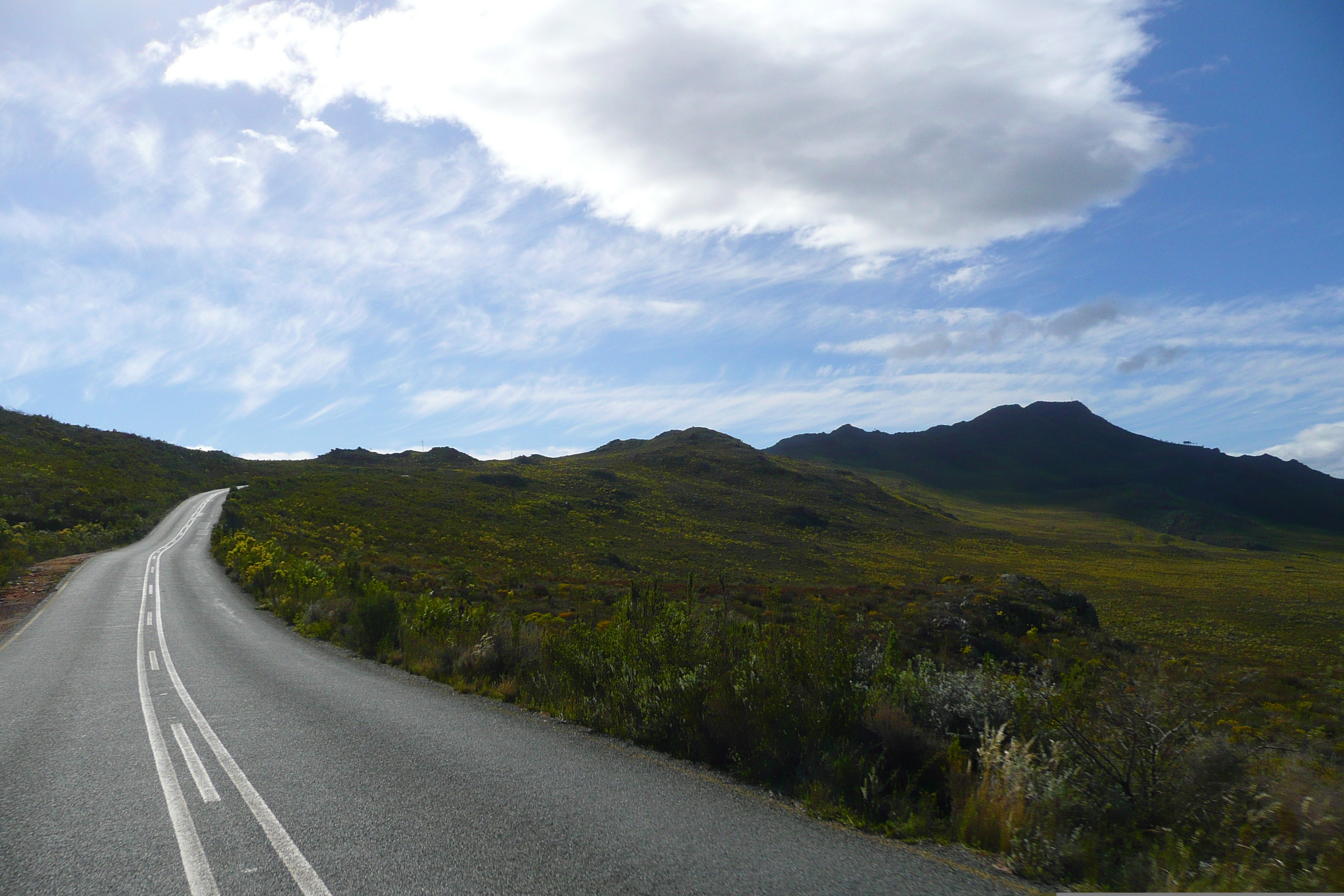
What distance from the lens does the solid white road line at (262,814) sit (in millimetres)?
4512

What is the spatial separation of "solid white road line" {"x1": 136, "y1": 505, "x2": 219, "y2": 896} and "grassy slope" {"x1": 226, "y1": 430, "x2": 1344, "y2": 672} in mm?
17582

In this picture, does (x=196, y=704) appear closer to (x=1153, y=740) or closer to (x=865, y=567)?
(x=1153, y=740)

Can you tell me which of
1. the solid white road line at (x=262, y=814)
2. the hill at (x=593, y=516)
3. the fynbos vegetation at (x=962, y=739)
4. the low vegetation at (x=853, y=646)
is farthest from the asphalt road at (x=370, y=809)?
the hill at (x=593, y=516)

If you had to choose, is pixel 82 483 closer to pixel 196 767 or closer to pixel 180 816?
pixel 196 767

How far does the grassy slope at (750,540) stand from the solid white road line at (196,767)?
1818 cm

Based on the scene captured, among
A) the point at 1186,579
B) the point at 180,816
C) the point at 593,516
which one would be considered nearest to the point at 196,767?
the point at 180,816

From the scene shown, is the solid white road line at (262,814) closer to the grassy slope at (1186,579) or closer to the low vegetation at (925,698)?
the low vegetation at (925,698)

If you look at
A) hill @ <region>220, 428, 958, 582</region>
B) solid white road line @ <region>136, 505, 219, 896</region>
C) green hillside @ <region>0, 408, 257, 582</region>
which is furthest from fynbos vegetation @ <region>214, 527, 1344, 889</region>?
green hillside @ <region>0, 408, 257, 582</region>

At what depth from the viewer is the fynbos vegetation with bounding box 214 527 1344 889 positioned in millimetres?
4098

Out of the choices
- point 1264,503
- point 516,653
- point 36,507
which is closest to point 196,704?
point 516,653

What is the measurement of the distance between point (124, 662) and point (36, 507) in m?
40.1

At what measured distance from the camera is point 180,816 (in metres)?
5.69

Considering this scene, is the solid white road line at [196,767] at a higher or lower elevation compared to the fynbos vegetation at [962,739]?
lower

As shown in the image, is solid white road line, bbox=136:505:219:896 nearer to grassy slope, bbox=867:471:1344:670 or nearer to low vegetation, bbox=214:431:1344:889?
low vegetation, bbox=214:431:1344:889
